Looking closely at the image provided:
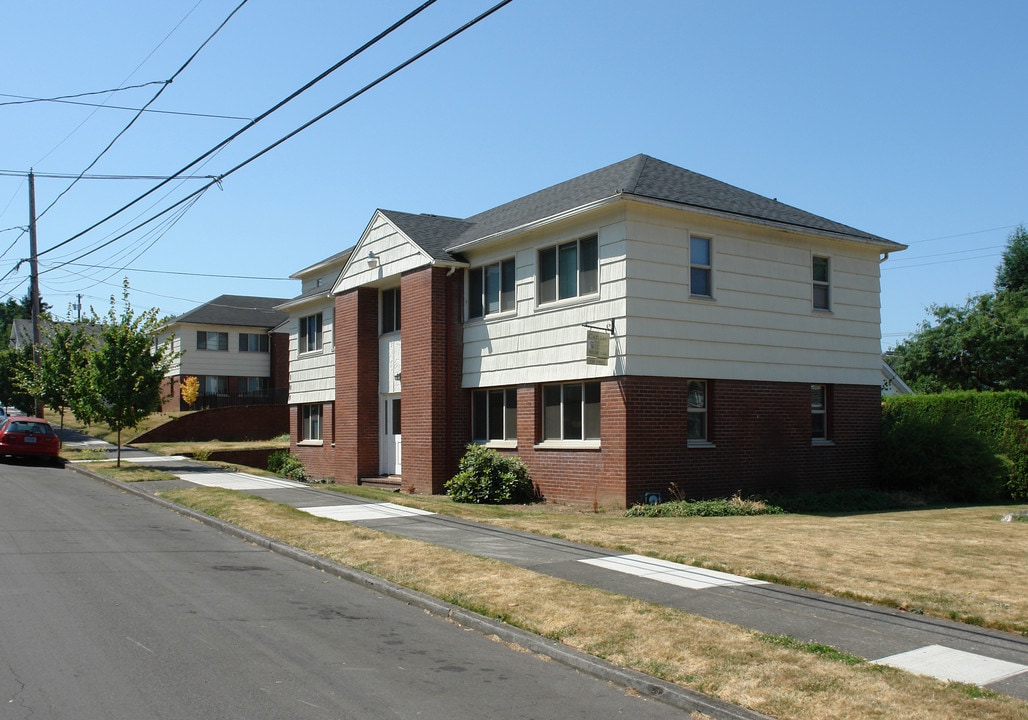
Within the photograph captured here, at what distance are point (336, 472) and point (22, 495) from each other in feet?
31.1

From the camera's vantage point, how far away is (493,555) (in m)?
11.7

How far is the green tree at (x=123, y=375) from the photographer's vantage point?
84.6ft

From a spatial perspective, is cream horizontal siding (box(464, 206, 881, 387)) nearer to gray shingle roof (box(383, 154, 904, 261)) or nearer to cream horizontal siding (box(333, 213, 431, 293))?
gray shingle roof (box(383, 154, 904, 261))

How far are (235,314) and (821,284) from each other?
142 ft

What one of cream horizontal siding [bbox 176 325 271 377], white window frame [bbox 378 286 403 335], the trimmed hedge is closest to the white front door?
white window frame [bbox 378 286 403 335]

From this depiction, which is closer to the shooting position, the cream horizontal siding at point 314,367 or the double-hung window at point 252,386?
the cream horizontal siding at point 314,367

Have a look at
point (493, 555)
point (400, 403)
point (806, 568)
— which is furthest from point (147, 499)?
point (806, 568)

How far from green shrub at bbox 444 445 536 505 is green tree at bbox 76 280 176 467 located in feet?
37.5

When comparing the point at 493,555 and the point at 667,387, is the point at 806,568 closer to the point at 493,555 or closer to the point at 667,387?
the point at 493,555

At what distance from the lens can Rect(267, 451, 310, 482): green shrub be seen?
2928 centimetres

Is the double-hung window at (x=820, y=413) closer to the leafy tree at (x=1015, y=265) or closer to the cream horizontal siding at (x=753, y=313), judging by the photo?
the cream horizontal siding at (x=753, y=313)

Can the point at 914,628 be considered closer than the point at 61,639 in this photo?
No

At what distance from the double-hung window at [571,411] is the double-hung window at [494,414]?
1.23m

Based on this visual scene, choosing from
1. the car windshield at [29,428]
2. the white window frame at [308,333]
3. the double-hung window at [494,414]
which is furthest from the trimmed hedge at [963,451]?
the car windshield at [29,428]
